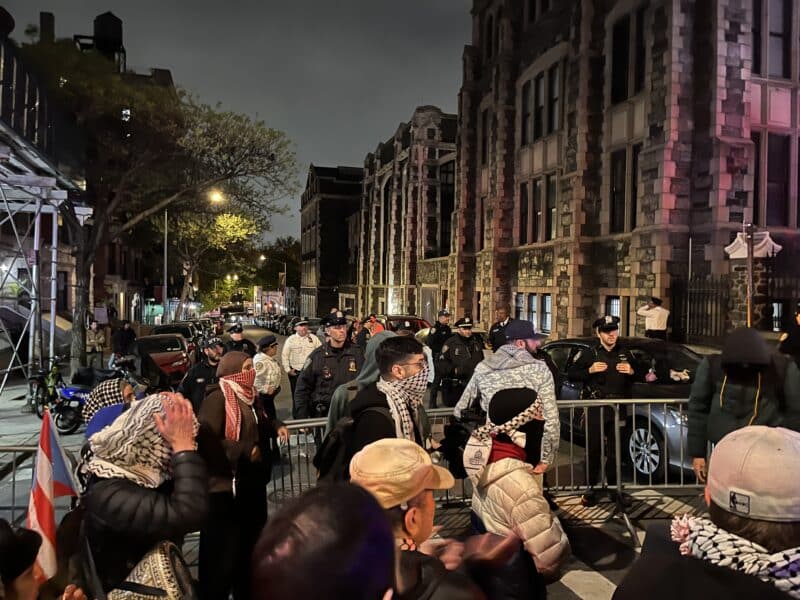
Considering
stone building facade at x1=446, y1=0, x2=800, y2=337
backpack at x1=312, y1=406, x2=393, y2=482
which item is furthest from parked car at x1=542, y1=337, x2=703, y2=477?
stone building facade at x1=446, y1=0, x2=800, y2=337

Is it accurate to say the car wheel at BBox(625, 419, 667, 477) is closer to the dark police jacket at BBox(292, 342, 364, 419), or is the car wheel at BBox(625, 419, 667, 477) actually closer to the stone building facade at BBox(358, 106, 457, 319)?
the dark police jacket at BBox(292, 342, 364, 419)

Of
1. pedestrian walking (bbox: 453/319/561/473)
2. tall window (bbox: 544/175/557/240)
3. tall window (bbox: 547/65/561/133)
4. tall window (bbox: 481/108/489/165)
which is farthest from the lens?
tall window (bbox: 481/108/489/165)

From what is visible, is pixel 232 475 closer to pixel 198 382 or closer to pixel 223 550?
pixel 223 550

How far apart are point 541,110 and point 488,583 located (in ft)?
78.5

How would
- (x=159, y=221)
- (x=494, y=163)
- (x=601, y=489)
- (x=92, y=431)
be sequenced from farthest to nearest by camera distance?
1. (x=159, y=221)
2. (x=494, y=163)
3. (x=601, y=489)
4. (x=92, y=431)

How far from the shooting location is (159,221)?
1324 inches

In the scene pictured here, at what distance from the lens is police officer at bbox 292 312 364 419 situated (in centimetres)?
707

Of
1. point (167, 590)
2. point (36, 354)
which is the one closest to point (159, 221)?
point (36, 354)

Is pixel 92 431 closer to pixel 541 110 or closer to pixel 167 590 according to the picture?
pixel 167 590

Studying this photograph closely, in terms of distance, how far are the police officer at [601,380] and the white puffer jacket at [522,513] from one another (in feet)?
10.7

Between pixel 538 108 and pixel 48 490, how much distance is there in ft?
78.4

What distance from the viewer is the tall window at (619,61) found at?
64.3ft

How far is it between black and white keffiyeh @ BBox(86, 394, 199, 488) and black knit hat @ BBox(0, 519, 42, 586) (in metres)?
0.39

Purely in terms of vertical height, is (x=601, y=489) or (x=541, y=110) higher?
(x=541, y=110)
